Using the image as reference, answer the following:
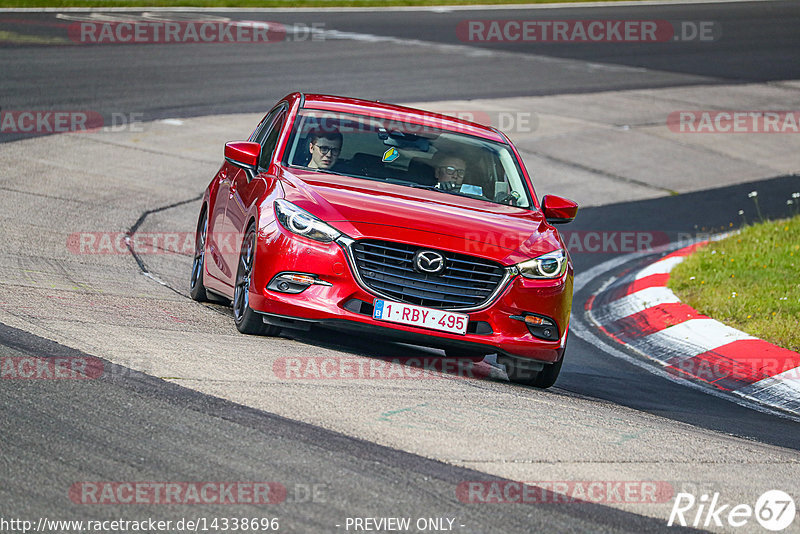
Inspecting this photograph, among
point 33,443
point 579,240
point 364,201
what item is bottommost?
point 579,240

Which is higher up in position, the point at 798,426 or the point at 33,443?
the point at 33,443

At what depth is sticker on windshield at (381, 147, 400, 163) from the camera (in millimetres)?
8258

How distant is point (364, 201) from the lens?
7344mm

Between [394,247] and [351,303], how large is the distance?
0.43 metres

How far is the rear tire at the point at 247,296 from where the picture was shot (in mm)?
7340

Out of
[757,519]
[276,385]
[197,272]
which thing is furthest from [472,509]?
[197,272]

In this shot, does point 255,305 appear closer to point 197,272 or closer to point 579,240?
point 197,272

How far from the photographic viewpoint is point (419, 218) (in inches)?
284

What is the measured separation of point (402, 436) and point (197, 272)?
4.22 m
